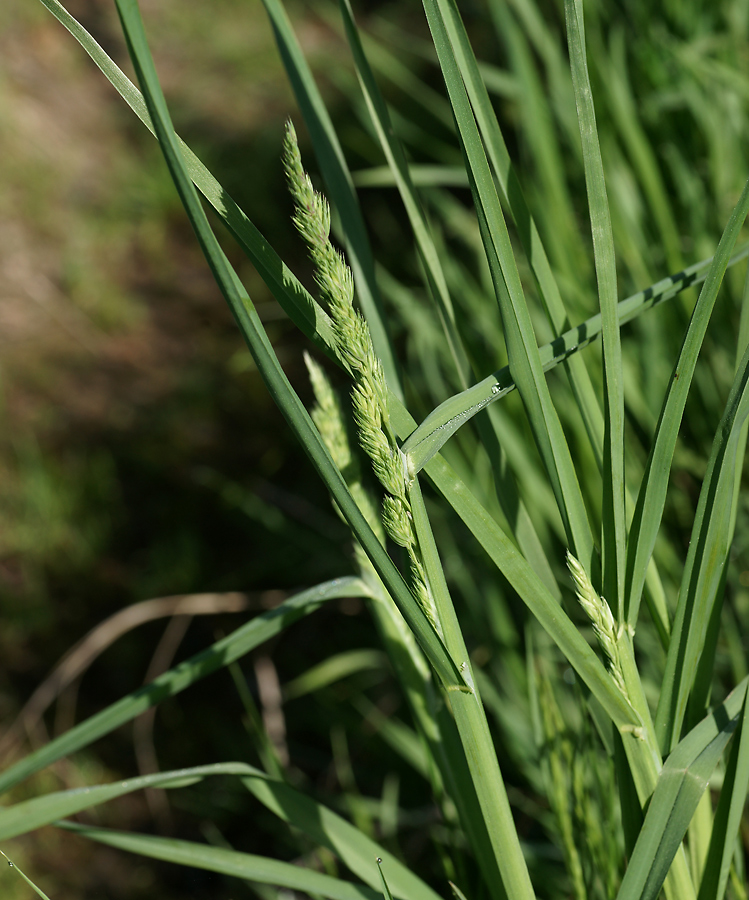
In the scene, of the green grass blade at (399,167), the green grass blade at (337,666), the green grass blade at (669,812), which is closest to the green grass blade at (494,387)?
the green grass blade at (399,167)

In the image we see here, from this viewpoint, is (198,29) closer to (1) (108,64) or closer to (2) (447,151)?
(2) (447,151)

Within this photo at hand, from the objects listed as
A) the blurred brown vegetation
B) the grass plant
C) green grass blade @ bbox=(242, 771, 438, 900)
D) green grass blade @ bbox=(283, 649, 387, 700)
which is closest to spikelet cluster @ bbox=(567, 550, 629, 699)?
the grass plant

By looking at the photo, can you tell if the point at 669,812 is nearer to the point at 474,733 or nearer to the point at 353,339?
the point at 474,733

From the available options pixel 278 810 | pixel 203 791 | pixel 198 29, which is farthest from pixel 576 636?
pixel 198 29

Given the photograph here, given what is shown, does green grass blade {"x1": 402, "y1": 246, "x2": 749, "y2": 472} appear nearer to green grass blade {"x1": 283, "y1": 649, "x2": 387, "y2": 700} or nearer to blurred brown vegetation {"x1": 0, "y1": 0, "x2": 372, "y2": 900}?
green grass blade {"x1": 283, "y1": 649, "x2": 387, "y2": 700}

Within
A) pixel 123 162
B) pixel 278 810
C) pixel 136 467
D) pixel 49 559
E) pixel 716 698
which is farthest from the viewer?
pixel 123 162
